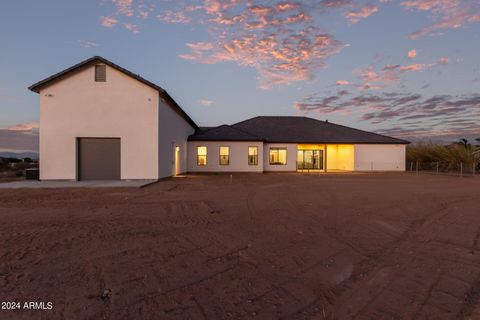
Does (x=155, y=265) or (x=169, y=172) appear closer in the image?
(x=155, y=265)

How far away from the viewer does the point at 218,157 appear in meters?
26.2

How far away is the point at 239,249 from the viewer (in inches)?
206

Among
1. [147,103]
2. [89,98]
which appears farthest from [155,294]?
[89,98]

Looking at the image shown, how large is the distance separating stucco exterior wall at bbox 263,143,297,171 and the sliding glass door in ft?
9.47

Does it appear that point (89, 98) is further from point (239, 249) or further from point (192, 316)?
point (192, 316)

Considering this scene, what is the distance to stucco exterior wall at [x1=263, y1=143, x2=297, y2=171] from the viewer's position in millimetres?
27844

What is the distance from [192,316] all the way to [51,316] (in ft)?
4.70

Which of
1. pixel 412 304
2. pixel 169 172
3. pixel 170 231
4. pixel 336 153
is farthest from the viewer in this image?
pixel 336 153

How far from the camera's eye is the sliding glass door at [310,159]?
3077cm

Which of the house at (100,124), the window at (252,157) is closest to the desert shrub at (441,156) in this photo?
the window at (252,157)

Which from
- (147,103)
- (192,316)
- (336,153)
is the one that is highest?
(147,103)

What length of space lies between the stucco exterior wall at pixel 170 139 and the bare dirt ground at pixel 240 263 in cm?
885

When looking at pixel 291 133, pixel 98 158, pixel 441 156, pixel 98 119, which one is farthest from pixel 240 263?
pixel 441 156

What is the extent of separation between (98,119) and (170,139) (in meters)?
4.63
